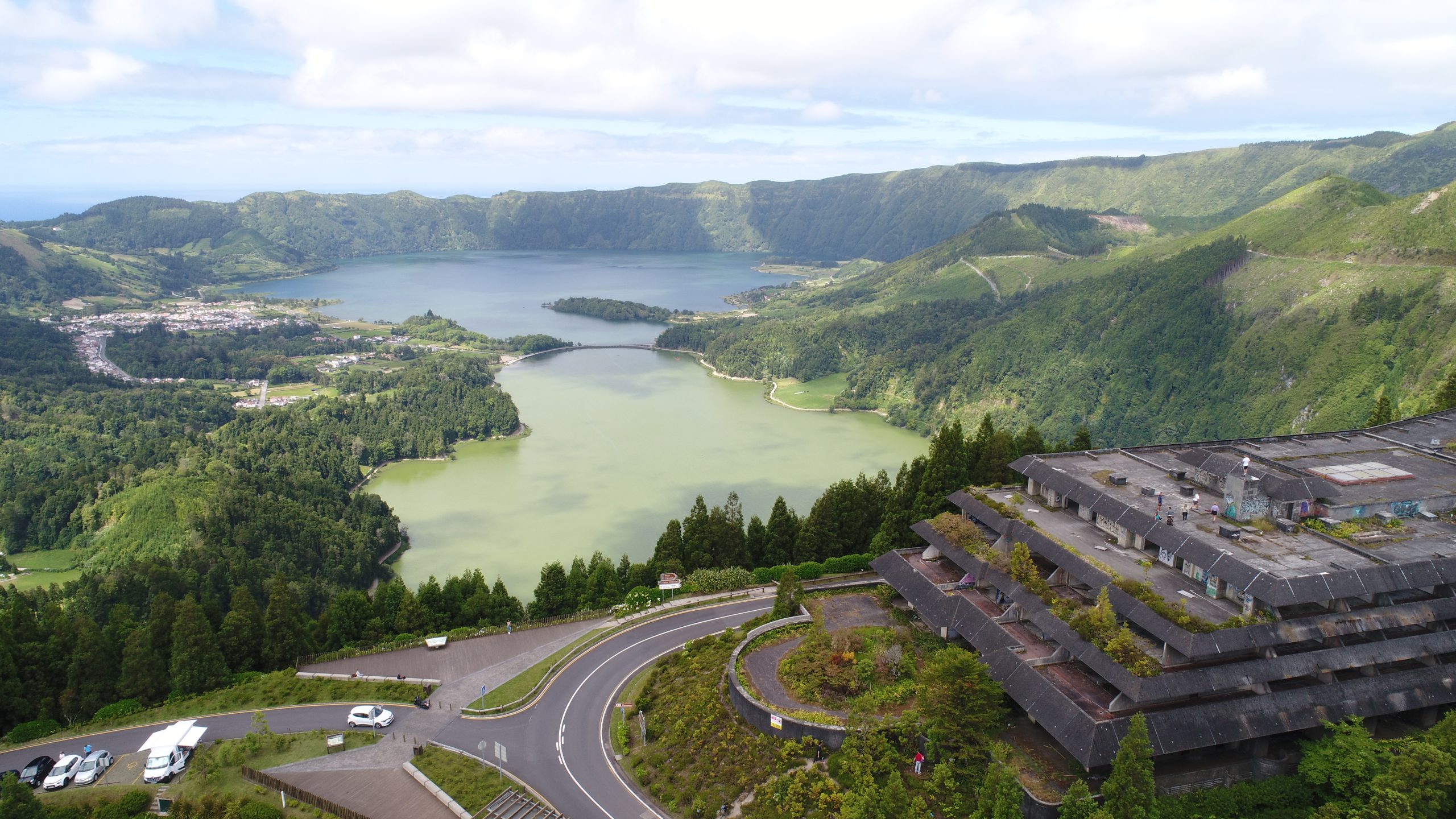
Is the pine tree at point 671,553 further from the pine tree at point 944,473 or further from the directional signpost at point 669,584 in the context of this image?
the pine tree at point 944,473

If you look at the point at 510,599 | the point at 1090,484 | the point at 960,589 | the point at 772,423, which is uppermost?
the point at 1090,484

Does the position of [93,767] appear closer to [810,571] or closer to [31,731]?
[31,731]

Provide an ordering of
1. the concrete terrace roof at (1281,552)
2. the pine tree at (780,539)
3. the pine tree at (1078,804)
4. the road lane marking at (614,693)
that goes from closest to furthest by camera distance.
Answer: the pine tree at (1078,804) → the concrete terrace roof at (1281,552) → the road lane marking at (614,693) → the pine tree at (780,539)

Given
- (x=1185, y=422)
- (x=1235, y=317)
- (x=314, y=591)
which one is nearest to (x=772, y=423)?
(x=1185, y=422)

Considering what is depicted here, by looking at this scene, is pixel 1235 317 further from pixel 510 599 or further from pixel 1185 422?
pixel 510 599

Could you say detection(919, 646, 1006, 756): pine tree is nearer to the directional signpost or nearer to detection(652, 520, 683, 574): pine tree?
the directional signpost

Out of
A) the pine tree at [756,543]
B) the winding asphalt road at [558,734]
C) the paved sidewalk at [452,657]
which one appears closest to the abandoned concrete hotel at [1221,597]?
the pine tree at [756,543]
